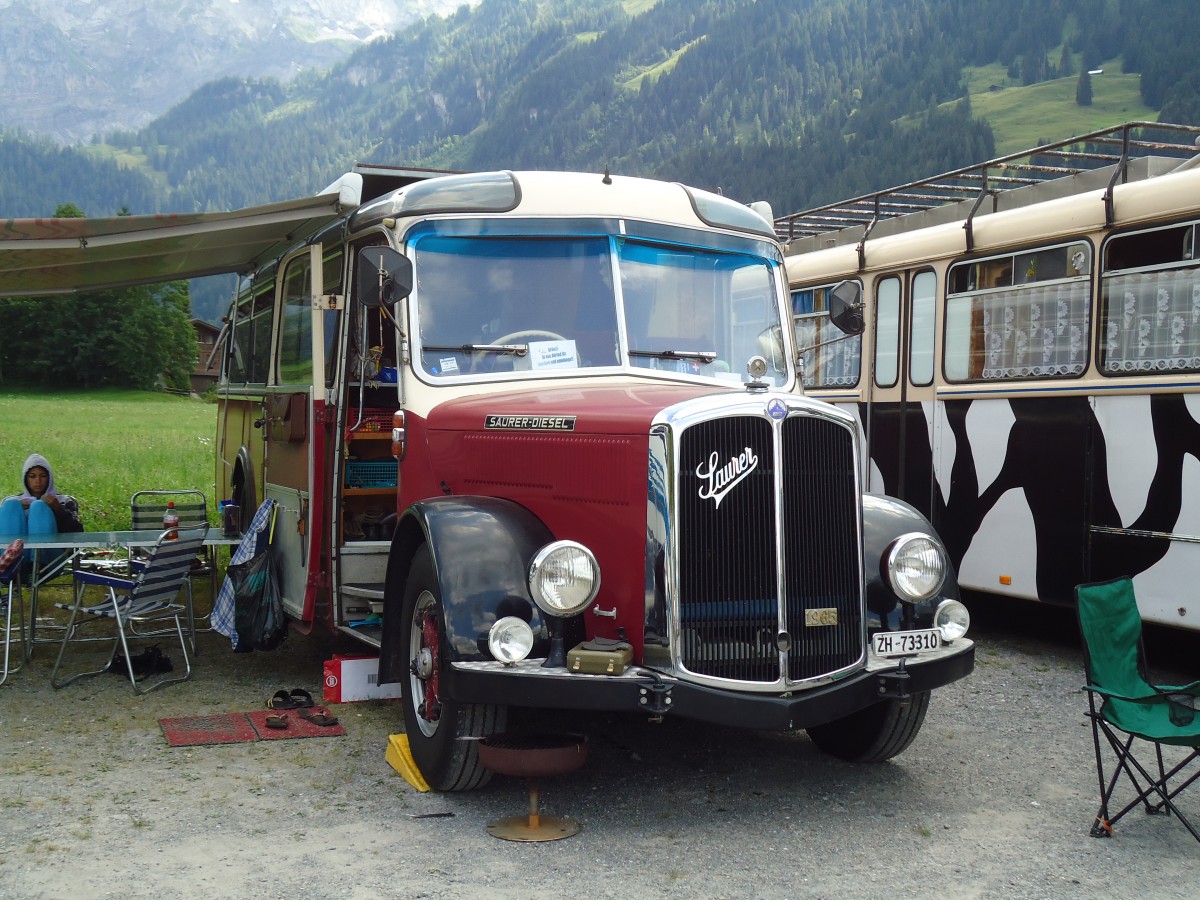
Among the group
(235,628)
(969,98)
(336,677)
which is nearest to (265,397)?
(235,628)

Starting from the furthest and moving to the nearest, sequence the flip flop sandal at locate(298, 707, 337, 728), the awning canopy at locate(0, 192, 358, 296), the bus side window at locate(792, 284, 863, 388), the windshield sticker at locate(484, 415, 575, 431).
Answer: the bus side window at locate(792, 284, 863, 388) < the awning canopy at locate(0, 192, 358, 296) < the flip flop sandal at locate(298, 707, 337, 728) < the windshield sticker at locate(484, 415, 575, 431)

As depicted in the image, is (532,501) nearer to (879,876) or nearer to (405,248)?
(405,248)

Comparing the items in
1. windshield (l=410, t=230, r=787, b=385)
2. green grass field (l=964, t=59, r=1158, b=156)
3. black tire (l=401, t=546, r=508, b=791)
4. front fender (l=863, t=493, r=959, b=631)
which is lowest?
black tire (l=401, t=546, r=508, b=791)

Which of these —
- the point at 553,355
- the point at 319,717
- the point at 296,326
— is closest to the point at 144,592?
the point at 319,717

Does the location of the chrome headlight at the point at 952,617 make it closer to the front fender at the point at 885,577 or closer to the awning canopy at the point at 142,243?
the front fender at the point at 885,577

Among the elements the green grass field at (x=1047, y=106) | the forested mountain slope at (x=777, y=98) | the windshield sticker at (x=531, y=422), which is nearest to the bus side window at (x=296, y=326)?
the windshield sticker at (x=531, y=422)

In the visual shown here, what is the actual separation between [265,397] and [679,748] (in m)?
3.97

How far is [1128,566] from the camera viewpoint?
784 centimetres

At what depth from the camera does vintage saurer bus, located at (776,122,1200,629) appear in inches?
299

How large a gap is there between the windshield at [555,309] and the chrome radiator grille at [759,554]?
1.25 metres

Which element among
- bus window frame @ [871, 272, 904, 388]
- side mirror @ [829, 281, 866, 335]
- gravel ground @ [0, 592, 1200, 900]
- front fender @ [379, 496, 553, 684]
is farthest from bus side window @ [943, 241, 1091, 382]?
front fender @ [379, 496, 553, 684]

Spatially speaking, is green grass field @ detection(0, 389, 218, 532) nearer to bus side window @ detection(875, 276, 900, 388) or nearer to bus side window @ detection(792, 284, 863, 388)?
bus side window @ detection(792, 284, 863, 388)

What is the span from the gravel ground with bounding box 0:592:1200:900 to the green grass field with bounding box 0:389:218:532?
8.59 m

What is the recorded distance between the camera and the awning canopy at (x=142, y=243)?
6.69 meters
